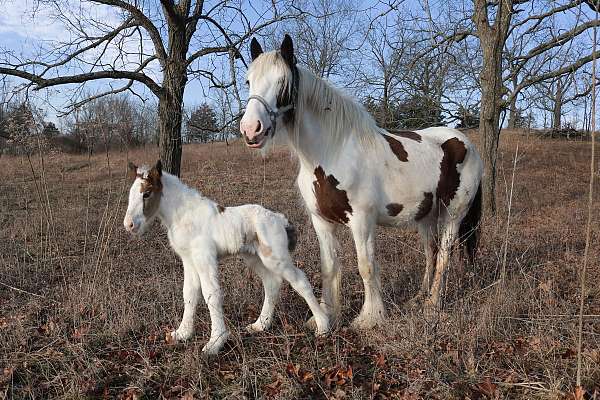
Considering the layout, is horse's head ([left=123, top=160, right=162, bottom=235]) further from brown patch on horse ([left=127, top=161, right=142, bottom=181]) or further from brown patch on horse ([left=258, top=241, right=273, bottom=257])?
brown patch on horse ([left=258, top=241, right=273, bottom=257])

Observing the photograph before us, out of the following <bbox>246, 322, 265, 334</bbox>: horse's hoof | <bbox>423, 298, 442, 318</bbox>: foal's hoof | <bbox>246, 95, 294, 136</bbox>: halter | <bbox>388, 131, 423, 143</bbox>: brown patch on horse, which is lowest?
<bbox>246, 322, 265, 334</bbox>: horse's hoof

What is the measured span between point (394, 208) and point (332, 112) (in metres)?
1.01

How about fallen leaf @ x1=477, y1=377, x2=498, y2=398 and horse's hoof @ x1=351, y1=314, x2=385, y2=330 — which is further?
horse's hoof @ x1=351, y1=314, x2=385, y2=330

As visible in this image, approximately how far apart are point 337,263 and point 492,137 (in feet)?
A: 17.7

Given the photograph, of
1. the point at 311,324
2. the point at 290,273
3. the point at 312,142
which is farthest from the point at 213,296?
the point at 312,142

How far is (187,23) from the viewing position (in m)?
7.32

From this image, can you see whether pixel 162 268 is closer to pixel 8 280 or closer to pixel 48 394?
pixel 8 280

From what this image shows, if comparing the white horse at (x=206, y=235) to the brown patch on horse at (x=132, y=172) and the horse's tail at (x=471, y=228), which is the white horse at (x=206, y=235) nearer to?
the brown patch on horse at (x=132, y=172)

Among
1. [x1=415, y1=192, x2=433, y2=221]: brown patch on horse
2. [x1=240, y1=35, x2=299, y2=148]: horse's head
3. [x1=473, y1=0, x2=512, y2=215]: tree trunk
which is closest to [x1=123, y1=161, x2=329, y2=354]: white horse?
[x1=240, y1=35, x2=299, y2=148]: horse's head

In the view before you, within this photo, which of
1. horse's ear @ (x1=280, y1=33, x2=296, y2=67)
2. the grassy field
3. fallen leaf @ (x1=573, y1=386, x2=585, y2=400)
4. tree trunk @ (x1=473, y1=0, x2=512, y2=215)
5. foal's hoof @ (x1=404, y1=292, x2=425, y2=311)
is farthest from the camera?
tree trunk @ (x1=473, y1=0, x2=512, y2=215)

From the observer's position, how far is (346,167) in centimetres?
361

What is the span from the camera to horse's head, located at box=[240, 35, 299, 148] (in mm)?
3096

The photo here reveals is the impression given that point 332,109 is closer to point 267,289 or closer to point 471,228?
point 267,289

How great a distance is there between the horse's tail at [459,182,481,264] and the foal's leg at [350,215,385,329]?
1461mm
